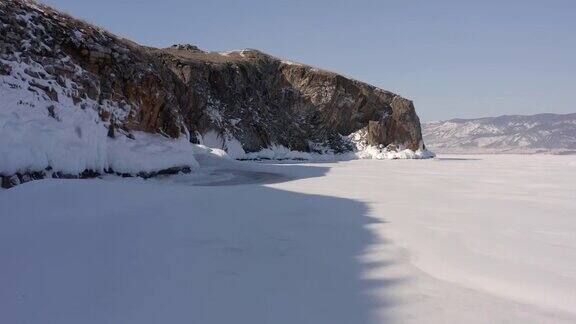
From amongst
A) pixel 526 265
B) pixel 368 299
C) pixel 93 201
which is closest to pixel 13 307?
pixel 368 299

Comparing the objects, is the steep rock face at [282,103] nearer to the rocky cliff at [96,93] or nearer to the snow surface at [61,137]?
the rocky cliff at [96,93]

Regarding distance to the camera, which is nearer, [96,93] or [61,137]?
[61,137]

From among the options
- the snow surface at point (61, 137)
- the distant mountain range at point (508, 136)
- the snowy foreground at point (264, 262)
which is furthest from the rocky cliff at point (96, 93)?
the distant mountain range at point (508, 136)

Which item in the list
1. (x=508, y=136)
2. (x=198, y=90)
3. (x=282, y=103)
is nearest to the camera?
(x=198, y=90)

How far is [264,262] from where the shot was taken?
3.10 metres

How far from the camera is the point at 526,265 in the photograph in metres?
3.23

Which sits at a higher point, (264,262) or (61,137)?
(61,137)

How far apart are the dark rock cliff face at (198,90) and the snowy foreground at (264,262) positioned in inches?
256

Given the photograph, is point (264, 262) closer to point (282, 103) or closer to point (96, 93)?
point (96, 93)

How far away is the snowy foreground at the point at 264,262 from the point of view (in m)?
2.23

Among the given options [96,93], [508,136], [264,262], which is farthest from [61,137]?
[508,136]

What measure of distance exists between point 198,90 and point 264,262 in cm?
2684

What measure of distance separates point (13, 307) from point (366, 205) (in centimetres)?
477

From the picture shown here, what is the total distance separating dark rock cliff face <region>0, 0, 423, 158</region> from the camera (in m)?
10.6
